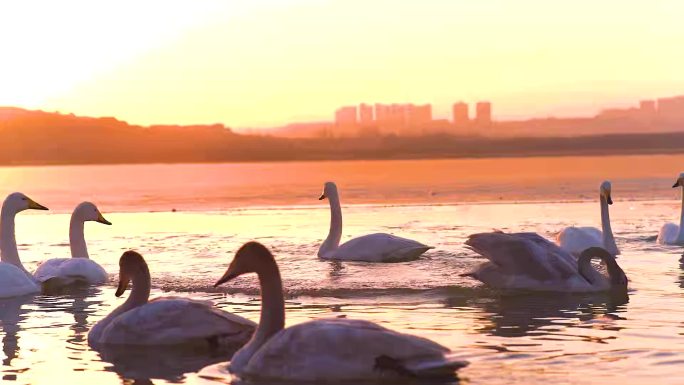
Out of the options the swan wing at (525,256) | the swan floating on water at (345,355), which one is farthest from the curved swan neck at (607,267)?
the swan floating on water at (345,355)

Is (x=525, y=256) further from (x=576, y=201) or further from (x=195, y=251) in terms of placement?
(x=576, y=201)

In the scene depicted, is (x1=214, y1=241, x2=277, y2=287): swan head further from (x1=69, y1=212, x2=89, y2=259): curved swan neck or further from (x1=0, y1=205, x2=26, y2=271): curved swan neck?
(x1=69, y1=212, x2=89, y2=259): curved swan neck

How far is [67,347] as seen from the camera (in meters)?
10.2

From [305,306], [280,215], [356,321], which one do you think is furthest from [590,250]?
[280,215]

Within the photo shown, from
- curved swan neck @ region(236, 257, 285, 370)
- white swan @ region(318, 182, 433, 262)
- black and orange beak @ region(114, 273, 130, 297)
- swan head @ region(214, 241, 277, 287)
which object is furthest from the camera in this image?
white swan @ region(318, 182, 433, 262)

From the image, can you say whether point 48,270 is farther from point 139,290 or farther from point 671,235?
point 671,235

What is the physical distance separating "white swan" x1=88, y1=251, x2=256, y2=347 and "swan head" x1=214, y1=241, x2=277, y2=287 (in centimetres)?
98

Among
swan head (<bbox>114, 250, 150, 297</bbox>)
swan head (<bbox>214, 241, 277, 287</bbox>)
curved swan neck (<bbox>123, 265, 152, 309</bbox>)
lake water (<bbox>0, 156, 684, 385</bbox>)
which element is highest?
swan head (<bbox>214, 241, 277, 287</bbox>)

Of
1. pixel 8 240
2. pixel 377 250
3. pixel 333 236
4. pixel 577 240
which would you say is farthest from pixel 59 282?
pixel 577 240

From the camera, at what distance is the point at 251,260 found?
9047 millimetres

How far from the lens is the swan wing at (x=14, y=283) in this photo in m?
13.8

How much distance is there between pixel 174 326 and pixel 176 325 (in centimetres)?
3

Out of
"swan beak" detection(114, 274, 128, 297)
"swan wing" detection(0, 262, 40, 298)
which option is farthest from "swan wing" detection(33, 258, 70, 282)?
"swan beak" detection(114, 274, 128, 297)

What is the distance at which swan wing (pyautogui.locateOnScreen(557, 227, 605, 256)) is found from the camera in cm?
1836
